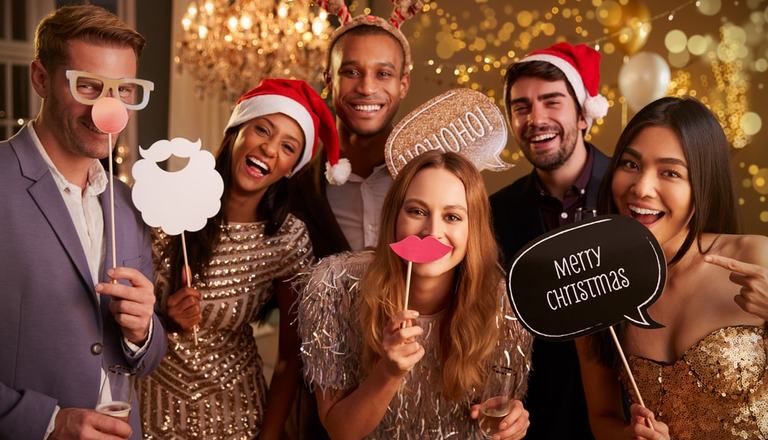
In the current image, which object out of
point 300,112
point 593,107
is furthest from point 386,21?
point 593,107

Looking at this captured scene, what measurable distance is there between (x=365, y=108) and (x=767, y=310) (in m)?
1.43

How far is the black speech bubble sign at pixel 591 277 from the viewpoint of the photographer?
5.31ft

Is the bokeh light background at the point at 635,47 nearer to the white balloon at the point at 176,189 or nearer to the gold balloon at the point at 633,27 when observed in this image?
the gold balloon at the point at 633,27

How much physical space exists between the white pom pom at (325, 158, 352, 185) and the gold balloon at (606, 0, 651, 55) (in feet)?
8.66

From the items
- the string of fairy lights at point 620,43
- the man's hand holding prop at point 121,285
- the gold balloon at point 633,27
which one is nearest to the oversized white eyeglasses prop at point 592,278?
the man's hand holding prop at point 121,285

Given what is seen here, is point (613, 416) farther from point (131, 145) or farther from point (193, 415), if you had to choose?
point (131, 145)

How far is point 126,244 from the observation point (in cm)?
176

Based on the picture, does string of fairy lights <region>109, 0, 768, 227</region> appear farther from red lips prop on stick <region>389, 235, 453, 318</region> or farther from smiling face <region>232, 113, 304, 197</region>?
red lips prop on stick <region>389, 235, 453, 318</region>

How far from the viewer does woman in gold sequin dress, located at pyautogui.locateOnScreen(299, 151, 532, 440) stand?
1.80 meters

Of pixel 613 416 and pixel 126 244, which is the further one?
pixel 613 416

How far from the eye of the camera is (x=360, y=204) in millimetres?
2582

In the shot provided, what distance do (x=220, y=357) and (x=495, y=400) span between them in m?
0.88

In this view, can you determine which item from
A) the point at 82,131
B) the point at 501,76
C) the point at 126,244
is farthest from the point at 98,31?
the point at 501,76

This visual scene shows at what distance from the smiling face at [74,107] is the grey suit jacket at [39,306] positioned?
0.20 feet
